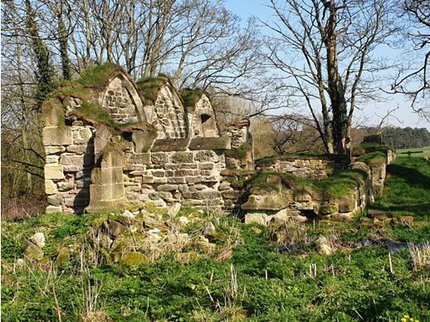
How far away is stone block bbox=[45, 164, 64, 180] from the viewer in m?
10.2

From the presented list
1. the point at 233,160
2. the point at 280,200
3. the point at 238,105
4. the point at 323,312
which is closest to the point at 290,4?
the point at 238,105

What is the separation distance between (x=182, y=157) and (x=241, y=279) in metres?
5.09

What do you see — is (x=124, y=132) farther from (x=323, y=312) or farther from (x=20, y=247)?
(x=323, y=312)

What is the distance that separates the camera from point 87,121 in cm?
1022

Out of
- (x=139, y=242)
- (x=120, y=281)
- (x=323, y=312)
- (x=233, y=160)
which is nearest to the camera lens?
(x=323, y=312)

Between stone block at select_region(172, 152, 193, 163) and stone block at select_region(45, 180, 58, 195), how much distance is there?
9.66 ft

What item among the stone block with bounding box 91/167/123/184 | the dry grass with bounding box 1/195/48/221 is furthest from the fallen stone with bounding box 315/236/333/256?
the dry grass with bounding box 1/195/48/221

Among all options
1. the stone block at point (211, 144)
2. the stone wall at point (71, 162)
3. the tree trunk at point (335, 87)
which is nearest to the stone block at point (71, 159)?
the stone wall at point (71, 162)

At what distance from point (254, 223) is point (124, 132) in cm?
397

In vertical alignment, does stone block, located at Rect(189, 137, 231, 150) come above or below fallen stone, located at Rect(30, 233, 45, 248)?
above

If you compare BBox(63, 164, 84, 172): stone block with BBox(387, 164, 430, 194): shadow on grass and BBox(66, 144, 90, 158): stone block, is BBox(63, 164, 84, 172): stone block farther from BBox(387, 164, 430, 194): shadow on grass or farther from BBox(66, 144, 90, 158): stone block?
BBox(387, 164, 430, 194): shadow on grass

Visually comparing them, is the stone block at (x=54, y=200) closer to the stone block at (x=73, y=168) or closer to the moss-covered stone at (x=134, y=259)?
the stone block at (x=73, y=168)

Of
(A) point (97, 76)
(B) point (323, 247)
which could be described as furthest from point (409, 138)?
(B) point (323, 247)

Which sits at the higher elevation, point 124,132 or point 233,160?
point 124,132
